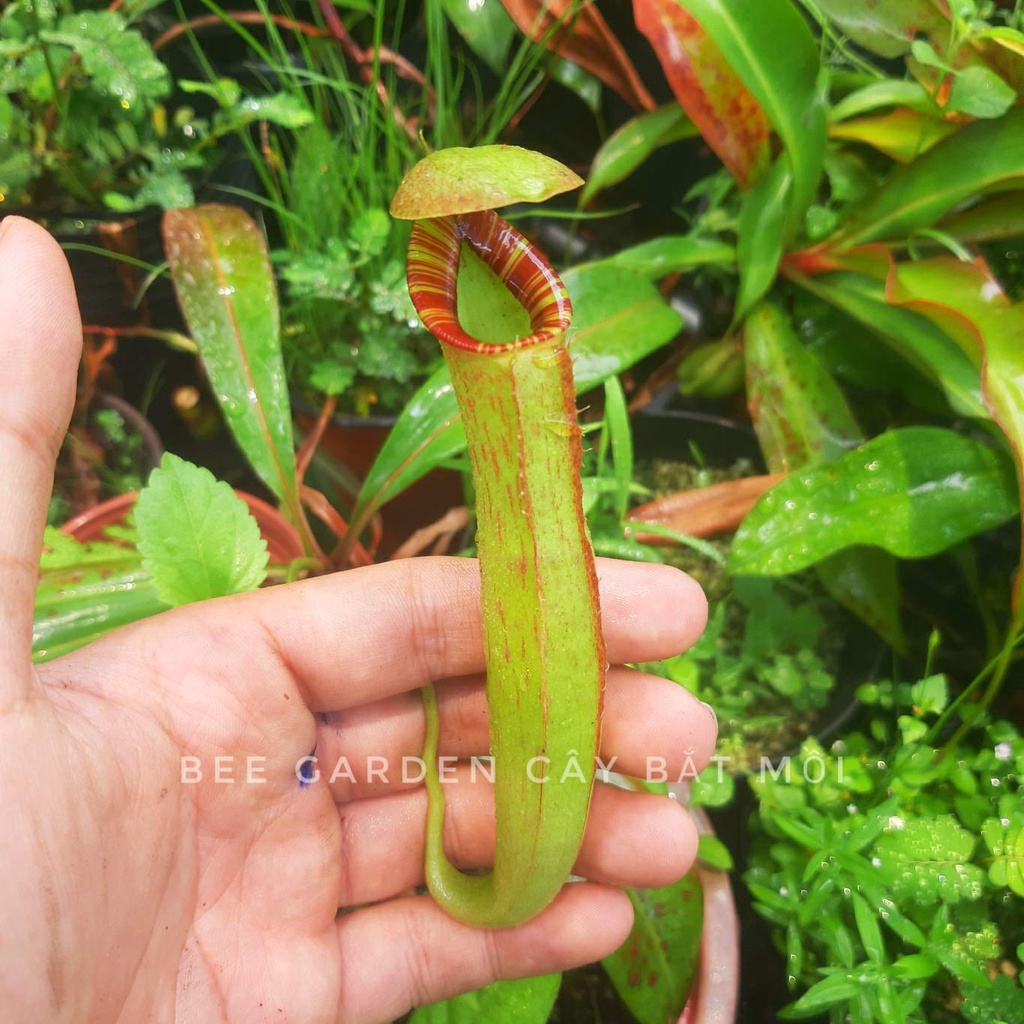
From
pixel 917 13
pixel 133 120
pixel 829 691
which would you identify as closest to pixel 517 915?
pixel 829 691

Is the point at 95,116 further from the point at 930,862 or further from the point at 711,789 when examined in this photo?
the point at 930,862

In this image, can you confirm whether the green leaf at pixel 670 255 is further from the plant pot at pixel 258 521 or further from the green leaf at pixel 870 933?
the green leaf at pixel 870 933

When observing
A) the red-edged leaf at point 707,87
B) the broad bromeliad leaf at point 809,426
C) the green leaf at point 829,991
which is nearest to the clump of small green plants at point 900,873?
the green leaf at point 829,991

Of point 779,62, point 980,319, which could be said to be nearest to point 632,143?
point 779,62

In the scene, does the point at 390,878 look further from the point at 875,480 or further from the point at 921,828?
the point at 875,480

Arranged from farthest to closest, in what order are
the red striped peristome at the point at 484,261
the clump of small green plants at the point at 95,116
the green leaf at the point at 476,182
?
the clump of small green plants at the point at 95,116
the red striped peristome at the point at 484,261
the green leaf at the point at 476,182

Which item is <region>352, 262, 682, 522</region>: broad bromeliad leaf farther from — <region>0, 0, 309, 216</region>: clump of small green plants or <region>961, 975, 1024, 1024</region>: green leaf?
<region>961, 975, 1024, 1024</region>: green leaf

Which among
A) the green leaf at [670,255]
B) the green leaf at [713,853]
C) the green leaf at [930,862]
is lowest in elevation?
the green leaf at [713,853]
